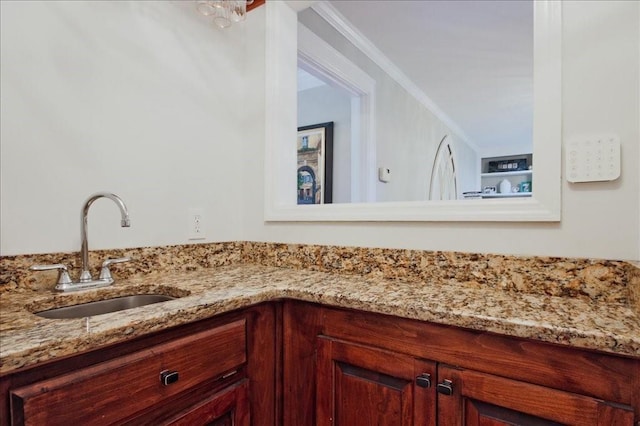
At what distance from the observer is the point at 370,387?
91cm

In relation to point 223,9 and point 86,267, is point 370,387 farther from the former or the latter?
point 223,9

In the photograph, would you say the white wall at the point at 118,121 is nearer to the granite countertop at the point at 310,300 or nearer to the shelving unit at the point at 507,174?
the granite countertop at the point at 310,300

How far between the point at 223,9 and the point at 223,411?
4.42 ft

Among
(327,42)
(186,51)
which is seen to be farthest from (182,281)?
(327,42)

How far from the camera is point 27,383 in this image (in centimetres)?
57

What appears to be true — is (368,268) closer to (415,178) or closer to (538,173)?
(538,173)

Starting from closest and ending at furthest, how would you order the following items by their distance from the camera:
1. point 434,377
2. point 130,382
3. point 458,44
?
point 130,382
point 434,377
point 458,44

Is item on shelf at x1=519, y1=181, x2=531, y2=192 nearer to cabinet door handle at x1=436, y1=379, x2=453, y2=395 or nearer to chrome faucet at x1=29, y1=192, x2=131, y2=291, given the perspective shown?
cabinet door handle at x1=436, y1=379, x2=453, y2=395

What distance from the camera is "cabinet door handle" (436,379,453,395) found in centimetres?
79

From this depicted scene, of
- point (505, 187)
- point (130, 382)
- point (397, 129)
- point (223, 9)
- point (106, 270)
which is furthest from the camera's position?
point (505, 187)

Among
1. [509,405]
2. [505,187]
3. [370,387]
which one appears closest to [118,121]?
[370,387]

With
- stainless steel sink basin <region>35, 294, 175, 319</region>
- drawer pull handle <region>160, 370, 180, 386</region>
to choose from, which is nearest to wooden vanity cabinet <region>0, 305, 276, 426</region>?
drawer pull handle <region>160, 370, 180, 386</region>

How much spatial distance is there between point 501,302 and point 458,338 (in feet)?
0.56

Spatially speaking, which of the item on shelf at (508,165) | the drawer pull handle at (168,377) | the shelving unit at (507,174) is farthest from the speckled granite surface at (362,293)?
the item on shelf at (508,165)
